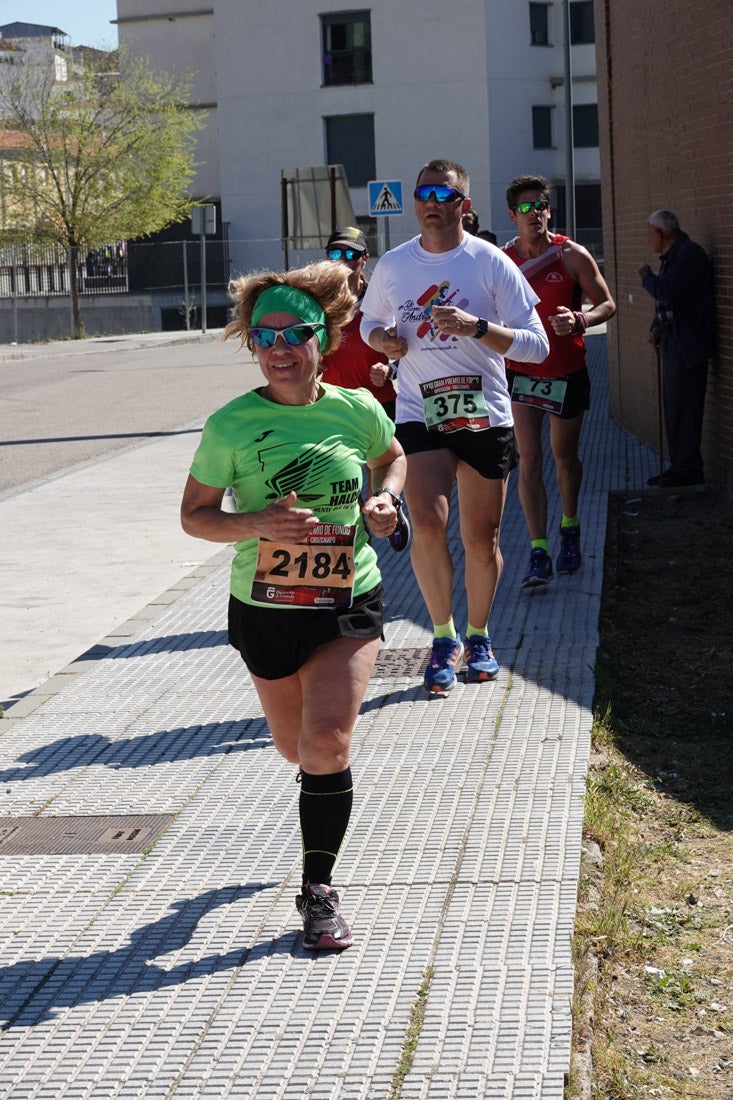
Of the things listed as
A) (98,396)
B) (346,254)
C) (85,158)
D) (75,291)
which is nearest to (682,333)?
(346,254)

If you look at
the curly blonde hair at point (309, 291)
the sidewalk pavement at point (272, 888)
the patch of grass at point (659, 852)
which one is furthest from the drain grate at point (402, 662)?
the curly blonde hair at point (309, 291)

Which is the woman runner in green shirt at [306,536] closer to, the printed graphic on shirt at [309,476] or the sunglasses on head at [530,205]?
the printed graphic on shirt at [309,476]

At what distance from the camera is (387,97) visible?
53.6 m

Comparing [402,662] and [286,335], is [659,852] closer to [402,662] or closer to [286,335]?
[286,335]

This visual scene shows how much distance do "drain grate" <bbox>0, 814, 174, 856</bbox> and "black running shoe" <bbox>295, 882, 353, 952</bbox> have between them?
0.97 meters

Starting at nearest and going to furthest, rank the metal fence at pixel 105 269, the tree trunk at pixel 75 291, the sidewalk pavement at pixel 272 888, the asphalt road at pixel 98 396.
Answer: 1. the sidewalk pavement at pixel 272 888
2. the asphalt road at pixel 98 396
3. the tree trunk at pixel 75 291
4. the metal fence at pixel 105 269

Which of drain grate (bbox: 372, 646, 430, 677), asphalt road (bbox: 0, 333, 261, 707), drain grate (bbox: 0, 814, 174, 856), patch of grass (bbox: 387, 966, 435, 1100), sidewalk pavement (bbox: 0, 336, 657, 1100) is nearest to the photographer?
patch of grass (bbox: 387, 966, 435, 1100)

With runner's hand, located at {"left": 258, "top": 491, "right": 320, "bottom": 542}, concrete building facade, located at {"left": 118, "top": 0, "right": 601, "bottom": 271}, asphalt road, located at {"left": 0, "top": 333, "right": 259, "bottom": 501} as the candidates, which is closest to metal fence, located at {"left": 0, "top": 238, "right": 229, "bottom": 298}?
concrete building facade, located at {"left": 118, "top": 0, "right": 601, "bottom": 271}

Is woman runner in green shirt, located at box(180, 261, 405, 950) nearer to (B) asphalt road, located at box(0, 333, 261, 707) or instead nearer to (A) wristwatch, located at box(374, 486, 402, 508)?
(A) wristwatch, located at box(374, 486, 402, 508)

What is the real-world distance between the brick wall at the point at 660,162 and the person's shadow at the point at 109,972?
7665 millimetres

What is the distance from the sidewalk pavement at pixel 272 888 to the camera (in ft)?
12.0

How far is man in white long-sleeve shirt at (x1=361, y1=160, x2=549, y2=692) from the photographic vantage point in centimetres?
650

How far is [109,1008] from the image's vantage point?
3.96 meters

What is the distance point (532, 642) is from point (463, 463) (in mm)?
1141
